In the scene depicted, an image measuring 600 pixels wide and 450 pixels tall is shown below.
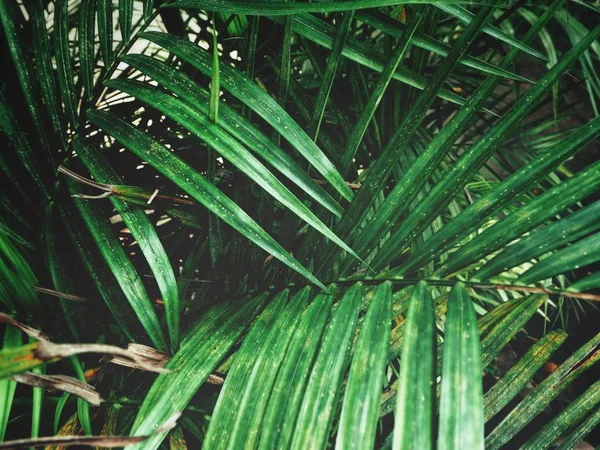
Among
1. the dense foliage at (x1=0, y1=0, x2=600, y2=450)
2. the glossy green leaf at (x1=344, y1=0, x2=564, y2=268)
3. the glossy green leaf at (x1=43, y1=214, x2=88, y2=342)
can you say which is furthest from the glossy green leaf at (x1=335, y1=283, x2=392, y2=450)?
the glossy green leaf at (x1=43, y1=214, x2=88, y2=342)

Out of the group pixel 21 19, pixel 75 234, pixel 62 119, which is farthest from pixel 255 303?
pixel 21 19

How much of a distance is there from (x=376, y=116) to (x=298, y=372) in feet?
1.56

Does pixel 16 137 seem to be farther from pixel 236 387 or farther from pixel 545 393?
pixel 545 393

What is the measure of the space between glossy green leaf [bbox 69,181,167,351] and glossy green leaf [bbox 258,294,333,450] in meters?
0.15

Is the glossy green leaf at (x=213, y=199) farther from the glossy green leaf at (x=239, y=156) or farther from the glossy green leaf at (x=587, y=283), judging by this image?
the glossy green leaf at (x=587, y=283)

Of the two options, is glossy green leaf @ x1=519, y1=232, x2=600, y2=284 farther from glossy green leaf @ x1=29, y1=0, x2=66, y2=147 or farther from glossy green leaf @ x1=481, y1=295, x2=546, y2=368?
glossy green leaf @ x1=29, y1=0, x2=66, y2=147

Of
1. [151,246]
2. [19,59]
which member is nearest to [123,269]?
[151,246]

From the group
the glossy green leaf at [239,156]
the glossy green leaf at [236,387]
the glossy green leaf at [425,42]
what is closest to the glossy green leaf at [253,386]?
the glossy green leaf at [236,387]

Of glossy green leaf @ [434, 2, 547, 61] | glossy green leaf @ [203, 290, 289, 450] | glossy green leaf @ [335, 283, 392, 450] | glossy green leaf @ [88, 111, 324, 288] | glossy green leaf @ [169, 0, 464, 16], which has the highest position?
glossy green leaf @ [434, 2, 547, 61]

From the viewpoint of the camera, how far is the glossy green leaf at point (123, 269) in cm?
43

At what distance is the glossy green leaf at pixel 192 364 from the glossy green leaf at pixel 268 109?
0.63 ft

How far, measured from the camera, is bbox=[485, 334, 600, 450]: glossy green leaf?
447 mm

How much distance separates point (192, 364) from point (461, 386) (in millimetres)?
251

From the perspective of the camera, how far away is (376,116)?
698mm
